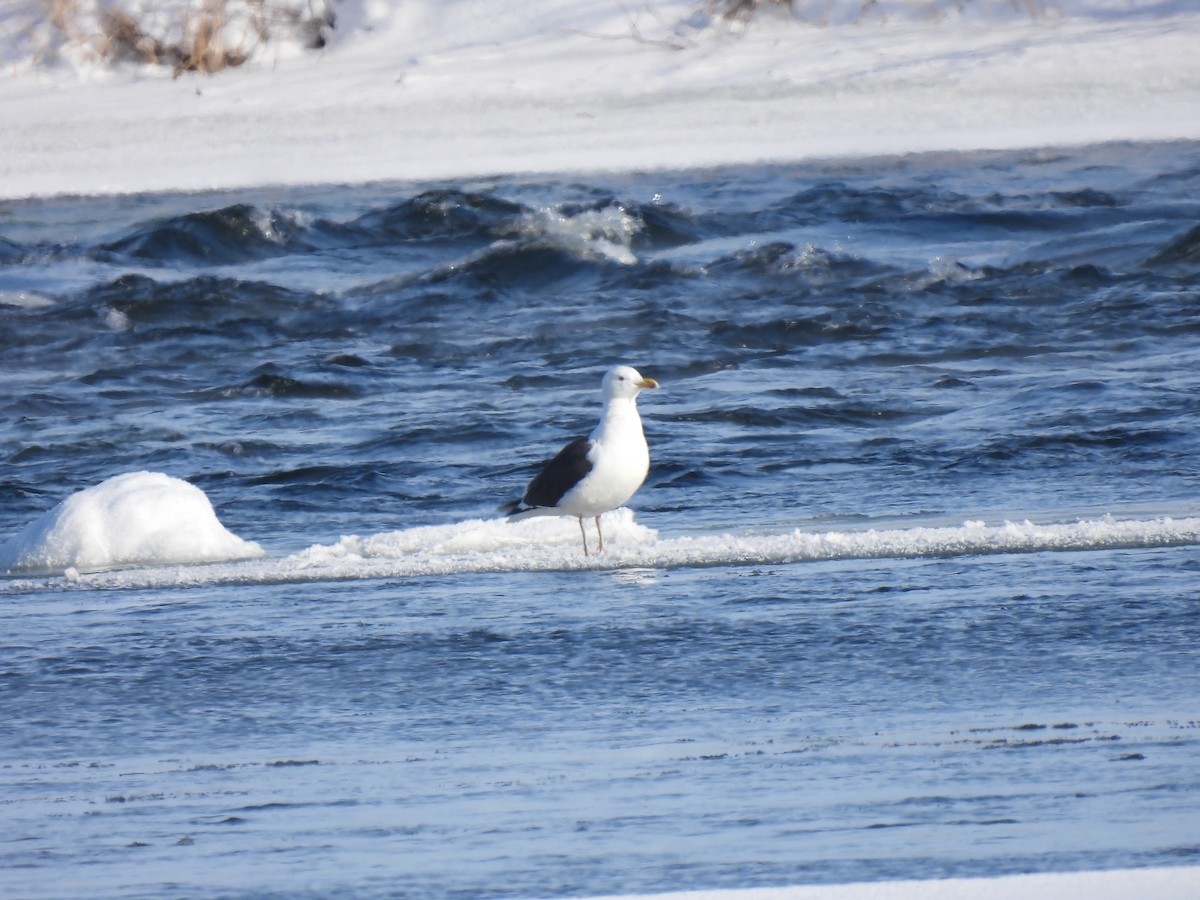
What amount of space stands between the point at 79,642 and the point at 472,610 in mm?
1033

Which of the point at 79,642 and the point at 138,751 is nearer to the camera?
the point at 138,751

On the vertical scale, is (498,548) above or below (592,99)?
below

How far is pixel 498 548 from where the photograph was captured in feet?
20.1

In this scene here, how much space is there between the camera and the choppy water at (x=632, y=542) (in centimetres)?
309

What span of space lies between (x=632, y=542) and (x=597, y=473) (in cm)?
27

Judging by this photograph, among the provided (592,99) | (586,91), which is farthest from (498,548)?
(586,91)

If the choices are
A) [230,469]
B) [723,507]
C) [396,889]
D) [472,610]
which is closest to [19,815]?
[396,889]

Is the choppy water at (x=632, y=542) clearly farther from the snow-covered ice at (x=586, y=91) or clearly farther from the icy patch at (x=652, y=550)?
the snow-covered ice at (x=586, y=91)

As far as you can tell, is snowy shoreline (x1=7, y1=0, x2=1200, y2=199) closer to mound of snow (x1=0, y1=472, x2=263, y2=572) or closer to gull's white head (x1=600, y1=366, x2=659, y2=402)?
gull's white head (x1=600, y1=366, x2=659, y2=402)

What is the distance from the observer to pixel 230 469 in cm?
792

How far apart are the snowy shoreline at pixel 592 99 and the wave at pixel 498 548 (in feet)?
25.7

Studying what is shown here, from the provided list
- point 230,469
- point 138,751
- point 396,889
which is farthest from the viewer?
point 230,469

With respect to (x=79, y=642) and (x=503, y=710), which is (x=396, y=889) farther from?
(x=79, y=642)

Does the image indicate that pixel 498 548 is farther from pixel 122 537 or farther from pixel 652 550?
pixel 122 537
